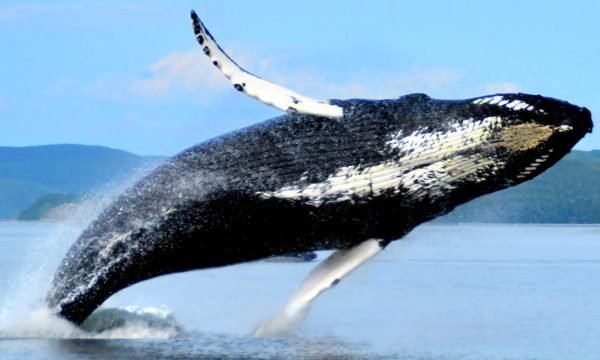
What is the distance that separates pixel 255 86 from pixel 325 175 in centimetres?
107

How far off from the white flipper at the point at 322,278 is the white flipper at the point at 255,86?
138 centimetres

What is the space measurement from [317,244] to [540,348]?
8.17 feet

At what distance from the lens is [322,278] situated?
12172 millimetres

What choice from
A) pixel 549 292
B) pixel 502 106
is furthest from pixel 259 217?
pixel 549 292

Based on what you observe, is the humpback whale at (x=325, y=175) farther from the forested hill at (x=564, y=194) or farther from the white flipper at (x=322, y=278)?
the forested hill at (x=564, y=194)

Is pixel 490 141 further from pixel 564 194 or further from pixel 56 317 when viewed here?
pixel 564 194

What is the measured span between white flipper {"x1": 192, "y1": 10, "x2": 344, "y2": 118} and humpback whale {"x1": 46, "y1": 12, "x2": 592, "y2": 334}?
12 millimetres

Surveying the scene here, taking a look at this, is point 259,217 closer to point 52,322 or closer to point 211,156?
point 211,156

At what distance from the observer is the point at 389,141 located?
11.7 m

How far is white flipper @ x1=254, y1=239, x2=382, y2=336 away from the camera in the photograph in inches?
475

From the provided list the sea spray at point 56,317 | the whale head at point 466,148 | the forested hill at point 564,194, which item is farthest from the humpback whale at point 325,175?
the forested hill at point 564,194

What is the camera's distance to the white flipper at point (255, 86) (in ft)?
38.0

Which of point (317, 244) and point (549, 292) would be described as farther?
point (549, 292)

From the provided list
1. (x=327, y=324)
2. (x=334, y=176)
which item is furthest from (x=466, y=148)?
(x=327, y=324)
